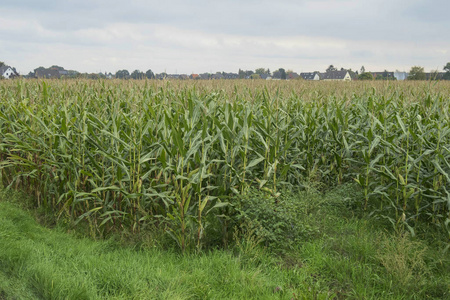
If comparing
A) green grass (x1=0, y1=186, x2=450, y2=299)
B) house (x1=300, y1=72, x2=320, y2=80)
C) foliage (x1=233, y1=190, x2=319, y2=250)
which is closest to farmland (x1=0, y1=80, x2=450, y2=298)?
foliage (x1=233, y1=190, x2=319, y2=250)

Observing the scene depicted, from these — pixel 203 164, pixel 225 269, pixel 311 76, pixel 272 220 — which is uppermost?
pixel 311 76

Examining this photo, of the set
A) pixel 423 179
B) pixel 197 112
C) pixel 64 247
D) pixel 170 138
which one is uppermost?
pixel 197 112

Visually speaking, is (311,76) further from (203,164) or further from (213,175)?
(203,164)

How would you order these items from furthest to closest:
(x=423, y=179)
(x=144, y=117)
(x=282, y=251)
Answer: (x=144, y=117) < (x=423, y=179) < (x=282, y=251)

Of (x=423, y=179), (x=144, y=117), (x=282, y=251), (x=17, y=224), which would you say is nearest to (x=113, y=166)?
(x=144, y=117)

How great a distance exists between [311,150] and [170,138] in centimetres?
304

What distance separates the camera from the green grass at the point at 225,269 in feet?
12.1

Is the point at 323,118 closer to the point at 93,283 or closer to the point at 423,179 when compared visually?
the point at 423,179

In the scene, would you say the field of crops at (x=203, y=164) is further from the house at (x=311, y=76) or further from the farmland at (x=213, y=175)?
the house at (x=311, y=76)

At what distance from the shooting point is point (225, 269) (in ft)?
13.4

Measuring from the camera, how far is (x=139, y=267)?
13.1ft

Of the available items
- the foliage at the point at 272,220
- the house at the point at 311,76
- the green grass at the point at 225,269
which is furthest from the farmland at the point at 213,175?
the house at the point at 311,76

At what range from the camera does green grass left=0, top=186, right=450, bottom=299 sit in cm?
369

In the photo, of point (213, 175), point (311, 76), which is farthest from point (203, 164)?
point (311, 76)
